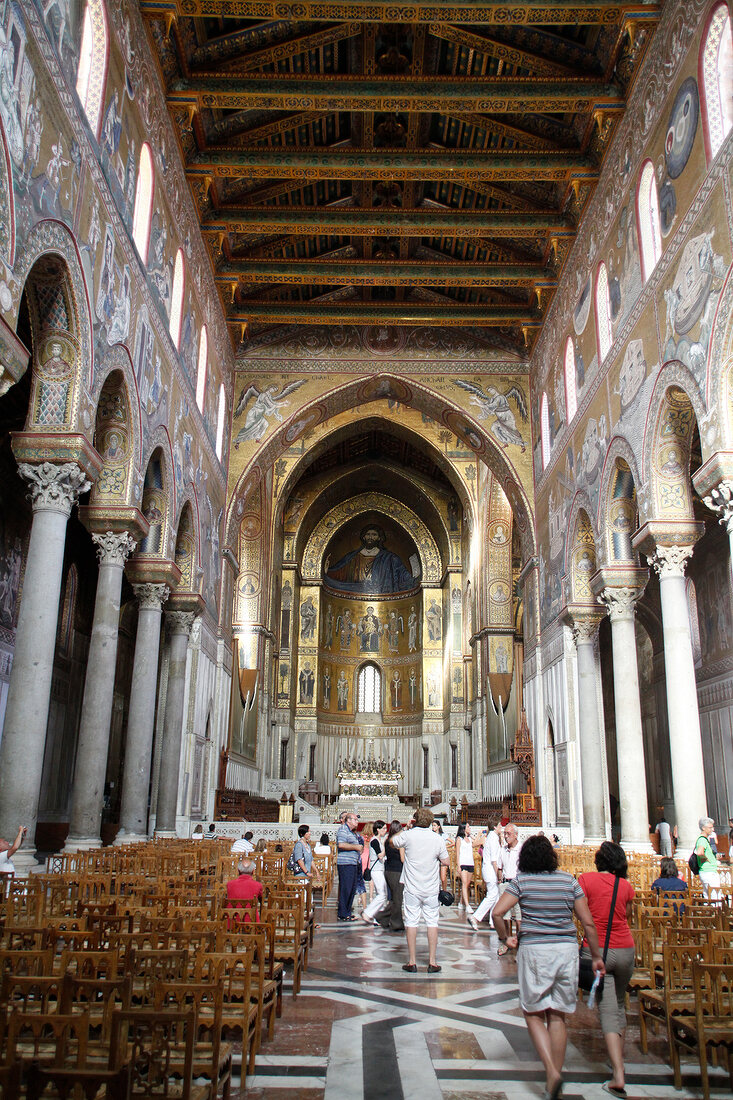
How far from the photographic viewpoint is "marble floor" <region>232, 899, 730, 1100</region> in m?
5.08

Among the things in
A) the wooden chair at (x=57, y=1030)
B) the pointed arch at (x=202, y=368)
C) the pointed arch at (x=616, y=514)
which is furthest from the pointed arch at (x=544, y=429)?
the wooden chair at (x=57, y=1030)

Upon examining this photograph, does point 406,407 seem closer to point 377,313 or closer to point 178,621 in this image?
point 377,313

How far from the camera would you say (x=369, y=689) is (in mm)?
45312

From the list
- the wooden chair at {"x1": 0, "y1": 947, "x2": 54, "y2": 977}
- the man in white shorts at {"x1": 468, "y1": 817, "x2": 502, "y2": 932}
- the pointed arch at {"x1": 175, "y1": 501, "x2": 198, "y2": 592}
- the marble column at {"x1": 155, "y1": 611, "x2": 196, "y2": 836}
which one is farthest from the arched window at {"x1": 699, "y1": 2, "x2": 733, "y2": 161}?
the marble column at {"x1": 155, "y1": 611, "x2": 196, "y2": 836}

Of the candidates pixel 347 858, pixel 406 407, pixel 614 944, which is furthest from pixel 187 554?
pixel 614 944

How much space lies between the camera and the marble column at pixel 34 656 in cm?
1102

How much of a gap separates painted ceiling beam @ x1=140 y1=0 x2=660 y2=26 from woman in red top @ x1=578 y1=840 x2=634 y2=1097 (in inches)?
574

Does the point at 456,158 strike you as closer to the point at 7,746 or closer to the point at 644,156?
the point at 644,156

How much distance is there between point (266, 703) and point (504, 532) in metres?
11.5

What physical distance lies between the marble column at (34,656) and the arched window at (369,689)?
33.6 m

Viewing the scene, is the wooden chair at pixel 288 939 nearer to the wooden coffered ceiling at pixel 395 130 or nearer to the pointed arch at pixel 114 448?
the pointed arch at pixel 114 448

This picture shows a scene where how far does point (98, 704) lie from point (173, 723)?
5813 mm

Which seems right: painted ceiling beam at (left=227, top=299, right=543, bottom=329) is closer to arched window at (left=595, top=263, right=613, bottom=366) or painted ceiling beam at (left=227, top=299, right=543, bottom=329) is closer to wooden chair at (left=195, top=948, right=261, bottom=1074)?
arched window at (left=595, top=263, right=613, bottom=366)

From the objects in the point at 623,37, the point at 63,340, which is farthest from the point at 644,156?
the point at 63,340
